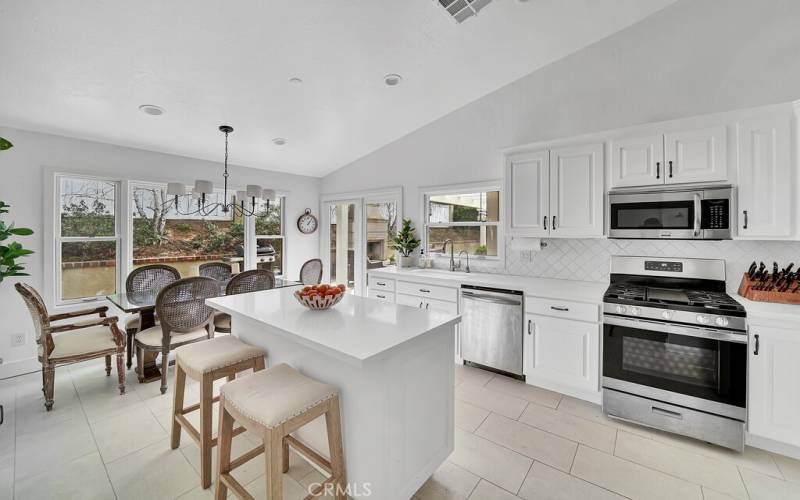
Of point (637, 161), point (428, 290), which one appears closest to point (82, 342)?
point (428, 290)

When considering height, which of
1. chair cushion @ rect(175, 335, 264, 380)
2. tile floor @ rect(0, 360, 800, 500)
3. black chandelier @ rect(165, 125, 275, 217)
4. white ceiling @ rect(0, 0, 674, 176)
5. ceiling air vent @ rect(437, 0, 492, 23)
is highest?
ceiling air vent @ rect(437, 0, 492, 23)

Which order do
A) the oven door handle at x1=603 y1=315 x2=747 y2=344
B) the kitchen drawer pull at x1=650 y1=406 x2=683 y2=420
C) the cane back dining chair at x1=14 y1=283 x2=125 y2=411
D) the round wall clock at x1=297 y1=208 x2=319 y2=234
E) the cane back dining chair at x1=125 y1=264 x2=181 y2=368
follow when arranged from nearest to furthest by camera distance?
the oven door handle at x1=603 y1=315 x2=747 y2=344, the kitchen drawer pull at x1=650 y1=406 x2=683 y2=420, the cane back dining chair at x1=14 y1=283 x2=125 y2=411, the cane back dining chair at x1=125 y1=264 x2=181 y2=368, the round wall clock at x1=297 y1=208 x2=319 y2=234

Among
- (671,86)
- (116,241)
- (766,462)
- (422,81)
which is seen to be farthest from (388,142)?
(766,462)

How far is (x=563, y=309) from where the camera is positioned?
2793 mm

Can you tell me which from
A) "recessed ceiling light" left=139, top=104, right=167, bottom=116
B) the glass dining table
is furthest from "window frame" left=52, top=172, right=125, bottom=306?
"recessed ceiling light" left=139, top=104, right=167, bottom=116

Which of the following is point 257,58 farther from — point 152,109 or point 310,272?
point 310,272

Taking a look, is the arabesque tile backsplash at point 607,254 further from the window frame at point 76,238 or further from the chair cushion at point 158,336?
the window frame at point 76,238

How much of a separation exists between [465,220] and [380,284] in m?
1.33

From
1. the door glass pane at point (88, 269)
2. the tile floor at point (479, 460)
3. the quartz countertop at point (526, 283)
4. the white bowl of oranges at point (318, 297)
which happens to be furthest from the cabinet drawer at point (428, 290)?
the door glass pane at point (88, 269)

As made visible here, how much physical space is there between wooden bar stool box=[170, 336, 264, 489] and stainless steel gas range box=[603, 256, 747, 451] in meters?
2.56

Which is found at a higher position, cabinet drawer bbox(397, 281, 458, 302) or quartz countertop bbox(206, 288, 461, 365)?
quartz countertop bbox(206, 288, 461, 365)

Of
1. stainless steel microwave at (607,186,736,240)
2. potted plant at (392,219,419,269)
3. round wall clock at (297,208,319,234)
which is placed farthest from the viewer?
round wall clock at (297,208,319,234)

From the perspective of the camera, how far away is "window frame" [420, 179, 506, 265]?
12.6ft

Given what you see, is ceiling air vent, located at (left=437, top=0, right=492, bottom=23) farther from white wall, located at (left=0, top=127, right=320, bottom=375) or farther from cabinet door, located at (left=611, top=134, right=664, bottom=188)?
white wall, located at (left=0, top=127, right=320, bottom=375)
